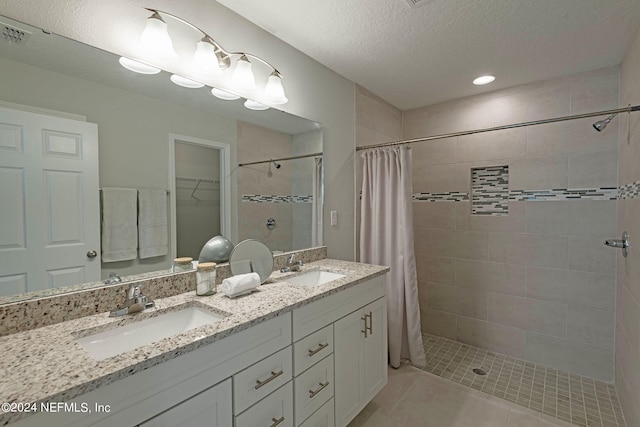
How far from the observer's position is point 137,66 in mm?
1291

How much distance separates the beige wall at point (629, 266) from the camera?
5.24 feet

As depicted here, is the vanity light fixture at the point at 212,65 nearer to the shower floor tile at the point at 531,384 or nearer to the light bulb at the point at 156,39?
the light bulb at the point at 156,39

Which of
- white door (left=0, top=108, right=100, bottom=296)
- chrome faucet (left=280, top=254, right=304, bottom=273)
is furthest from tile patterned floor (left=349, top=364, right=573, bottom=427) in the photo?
white door (left=0, top=108, right=100, bottom=296)

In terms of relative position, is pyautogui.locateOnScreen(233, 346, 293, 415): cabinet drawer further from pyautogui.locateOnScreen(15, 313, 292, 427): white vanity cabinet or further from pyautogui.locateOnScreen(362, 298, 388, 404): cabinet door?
pyautogui.locateOnScreen(362, 298, 388, 404): cabinet door

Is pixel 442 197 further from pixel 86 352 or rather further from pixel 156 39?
pixel 86 352

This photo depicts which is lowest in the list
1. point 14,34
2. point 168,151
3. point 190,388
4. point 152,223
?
point 190,388

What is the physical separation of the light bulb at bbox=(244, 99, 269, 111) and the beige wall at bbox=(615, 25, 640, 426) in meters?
2.13

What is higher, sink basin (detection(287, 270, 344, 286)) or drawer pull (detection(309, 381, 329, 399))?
sink basin (detection(287, 270, 344, 286))

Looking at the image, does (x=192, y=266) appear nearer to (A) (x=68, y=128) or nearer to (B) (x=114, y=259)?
(B) (x=114, y=259)

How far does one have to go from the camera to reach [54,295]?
1.07 metres

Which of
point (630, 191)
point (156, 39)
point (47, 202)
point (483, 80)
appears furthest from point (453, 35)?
point (47, 202)

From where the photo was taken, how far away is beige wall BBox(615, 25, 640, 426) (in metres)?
1.60

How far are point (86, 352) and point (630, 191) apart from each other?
277 centimetres

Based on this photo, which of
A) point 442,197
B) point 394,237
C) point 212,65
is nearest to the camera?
point 212,65
